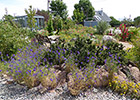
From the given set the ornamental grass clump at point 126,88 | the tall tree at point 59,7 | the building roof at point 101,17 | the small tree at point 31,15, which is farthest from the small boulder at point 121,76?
the building roof at point 101,17

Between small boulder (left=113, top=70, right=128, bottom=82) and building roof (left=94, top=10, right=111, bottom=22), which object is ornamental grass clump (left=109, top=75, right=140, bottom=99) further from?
building roof (left=94, top=10, right=111, bottom=22)

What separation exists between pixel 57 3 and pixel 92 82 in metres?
34.1

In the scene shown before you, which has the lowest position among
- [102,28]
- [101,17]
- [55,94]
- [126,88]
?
[55,94]

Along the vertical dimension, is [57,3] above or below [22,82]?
above

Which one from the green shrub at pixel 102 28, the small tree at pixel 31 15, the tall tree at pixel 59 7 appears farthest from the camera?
the tall tree at pixel 59 7

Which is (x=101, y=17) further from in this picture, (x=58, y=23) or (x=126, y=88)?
(x=126, y=88)

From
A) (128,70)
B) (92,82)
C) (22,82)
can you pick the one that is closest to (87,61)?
(92,82)

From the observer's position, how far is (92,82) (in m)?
3.31

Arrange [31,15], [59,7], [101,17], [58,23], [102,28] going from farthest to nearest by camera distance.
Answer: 1. [101,17]
2. [59,7]
3. [58,23]
4. [102,28]
5. [31,15]

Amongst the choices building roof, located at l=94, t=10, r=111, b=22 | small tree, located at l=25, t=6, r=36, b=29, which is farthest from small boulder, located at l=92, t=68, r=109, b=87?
building roof, located at l=94, t=10, r=111, b=22

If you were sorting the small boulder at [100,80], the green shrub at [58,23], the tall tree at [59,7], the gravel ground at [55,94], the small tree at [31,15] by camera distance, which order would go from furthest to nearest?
the tall tree at [59,7]
the green shrub at [58,23]
the small tree at [31,15]
the small boulder at [100,80]
the gravel ground at [55,94]

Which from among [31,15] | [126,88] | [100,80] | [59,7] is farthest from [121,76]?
[59,7]

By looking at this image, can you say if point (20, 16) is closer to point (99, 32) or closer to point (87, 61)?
point (99, 32)

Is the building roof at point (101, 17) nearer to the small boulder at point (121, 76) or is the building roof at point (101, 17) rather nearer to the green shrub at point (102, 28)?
the green shrub at point (102, 28)
